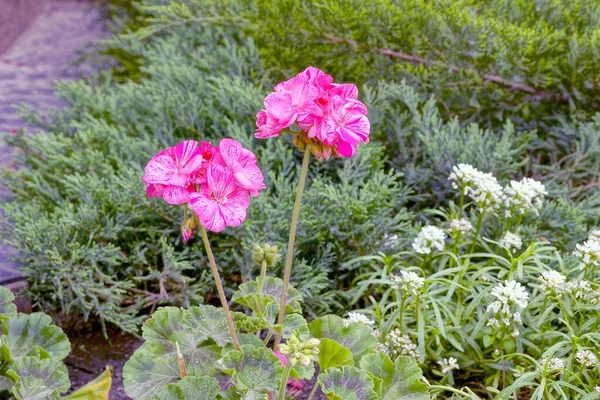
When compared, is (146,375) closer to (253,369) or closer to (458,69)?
(253,369)

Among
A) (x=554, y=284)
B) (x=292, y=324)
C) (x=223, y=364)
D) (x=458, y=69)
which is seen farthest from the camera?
(x=458, y=69)

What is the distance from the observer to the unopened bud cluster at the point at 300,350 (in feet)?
4.60

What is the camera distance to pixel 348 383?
5.23 ft

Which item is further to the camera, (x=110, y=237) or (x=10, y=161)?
(x=10, y=161)

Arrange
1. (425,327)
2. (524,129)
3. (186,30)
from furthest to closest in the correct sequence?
(186,30)
(524,129)
(425,327)

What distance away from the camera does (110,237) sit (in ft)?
8.21

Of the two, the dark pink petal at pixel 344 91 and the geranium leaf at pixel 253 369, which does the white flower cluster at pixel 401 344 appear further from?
the dark pink petal at pixel 344 91

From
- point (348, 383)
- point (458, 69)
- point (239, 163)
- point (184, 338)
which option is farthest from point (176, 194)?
point (458, 69)

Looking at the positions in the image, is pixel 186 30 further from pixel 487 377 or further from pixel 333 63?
pixel 487 377

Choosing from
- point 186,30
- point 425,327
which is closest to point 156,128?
point 186,30

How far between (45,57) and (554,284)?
14.5 ft

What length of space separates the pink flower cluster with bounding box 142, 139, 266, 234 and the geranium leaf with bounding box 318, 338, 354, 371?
457 millimetres

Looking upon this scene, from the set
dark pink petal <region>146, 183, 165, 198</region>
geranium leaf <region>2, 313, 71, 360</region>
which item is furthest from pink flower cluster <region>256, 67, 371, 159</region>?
geranium leaf <region>2, 313, 71, 360</region>

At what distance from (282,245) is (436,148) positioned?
754 mm
